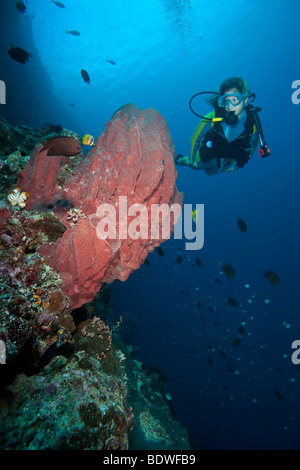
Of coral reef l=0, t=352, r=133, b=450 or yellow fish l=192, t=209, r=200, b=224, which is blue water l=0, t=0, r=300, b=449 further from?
coral reef l=0, t=352, r=133, b=450

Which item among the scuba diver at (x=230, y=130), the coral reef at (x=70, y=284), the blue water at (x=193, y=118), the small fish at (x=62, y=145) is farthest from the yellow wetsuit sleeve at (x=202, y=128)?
the blue water at (x=193, y=118)

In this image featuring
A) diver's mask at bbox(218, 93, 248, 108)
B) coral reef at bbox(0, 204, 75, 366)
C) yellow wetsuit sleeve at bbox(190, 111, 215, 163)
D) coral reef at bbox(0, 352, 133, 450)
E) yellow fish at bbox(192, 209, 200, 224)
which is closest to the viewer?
coral reef at bbox(0, 352, 133, 450)

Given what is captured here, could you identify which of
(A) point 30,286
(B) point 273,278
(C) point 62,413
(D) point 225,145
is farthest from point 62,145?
(B) point 273,278

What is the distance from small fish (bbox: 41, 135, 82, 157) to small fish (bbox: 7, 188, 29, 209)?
2.54ft

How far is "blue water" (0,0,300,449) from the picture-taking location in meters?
23.1

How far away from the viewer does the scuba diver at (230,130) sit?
5820 millimetres

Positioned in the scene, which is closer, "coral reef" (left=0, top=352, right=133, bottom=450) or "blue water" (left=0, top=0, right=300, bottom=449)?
"coral reef" (left=0, top=352, right=133, bottom=450)

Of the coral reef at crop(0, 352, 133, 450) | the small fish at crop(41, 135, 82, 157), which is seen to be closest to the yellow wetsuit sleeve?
the small fish at crop(41, 135, 82, 157)

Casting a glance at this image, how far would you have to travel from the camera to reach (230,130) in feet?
20.4

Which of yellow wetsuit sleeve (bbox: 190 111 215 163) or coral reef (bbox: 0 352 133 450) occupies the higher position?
yellow wetsuit sleeve (bbox: 190 111 215 163)

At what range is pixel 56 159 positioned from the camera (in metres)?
3.58

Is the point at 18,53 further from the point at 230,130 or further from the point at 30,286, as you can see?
the point at 30,286
